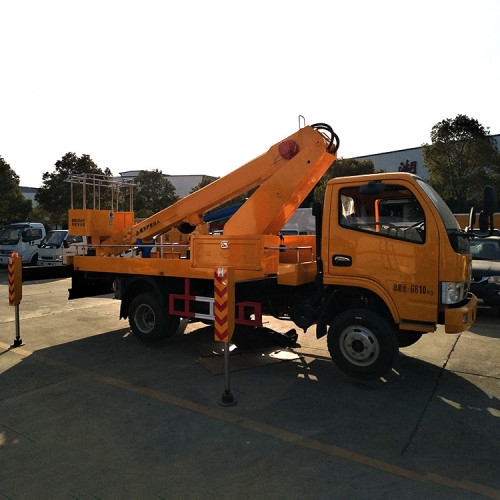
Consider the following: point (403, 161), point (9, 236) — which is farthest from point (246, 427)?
point (403, 161)

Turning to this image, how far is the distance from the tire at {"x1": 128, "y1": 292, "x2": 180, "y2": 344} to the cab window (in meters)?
3.31

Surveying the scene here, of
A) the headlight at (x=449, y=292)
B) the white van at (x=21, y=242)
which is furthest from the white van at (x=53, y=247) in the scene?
the headlight at (x=449, y=292)

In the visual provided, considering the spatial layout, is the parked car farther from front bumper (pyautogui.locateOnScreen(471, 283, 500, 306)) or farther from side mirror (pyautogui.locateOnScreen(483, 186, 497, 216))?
side mirror (pyautogui.locateOnScreen(483, 186, 497, 216))

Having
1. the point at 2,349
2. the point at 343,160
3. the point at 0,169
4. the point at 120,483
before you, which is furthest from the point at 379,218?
the point at 343,160

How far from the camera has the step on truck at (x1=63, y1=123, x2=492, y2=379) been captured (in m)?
4.79

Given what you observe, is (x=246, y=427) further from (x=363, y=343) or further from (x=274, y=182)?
(x=274, y=182)

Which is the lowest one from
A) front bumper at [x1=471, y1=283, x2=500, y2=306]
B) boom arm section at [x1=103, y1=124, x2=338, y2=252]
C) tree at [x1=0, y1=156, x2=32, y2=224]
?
front bumper at [x1=471, y1=283, x2=500, y2=306]

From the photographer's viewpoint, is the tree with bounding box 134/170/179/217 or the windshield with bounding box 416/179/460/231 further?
the tree with bounding box 134/170/179/217

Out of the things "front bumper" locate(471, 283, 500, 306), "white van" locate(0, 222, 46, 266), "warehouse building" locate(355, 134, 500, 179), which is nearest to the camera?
"front bumper" locate(471, 283, 500, 306)

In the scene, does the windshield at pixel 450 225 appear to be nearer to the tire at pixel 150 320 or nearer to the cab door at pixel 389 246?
the cab door at pixel 389 246

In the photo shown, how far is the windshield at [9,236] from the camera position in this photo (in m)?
20.4

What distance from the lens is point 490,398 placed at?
15.2 ft

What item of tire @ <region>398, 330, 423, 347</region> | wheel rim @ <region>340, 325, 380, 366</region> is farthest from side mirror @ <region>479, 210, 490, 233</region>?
wheel rim @ <region>340, 325, 380, 366</region>

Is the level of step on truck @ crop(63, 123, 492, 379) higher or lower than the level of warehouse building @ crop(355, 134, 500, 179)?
lower
